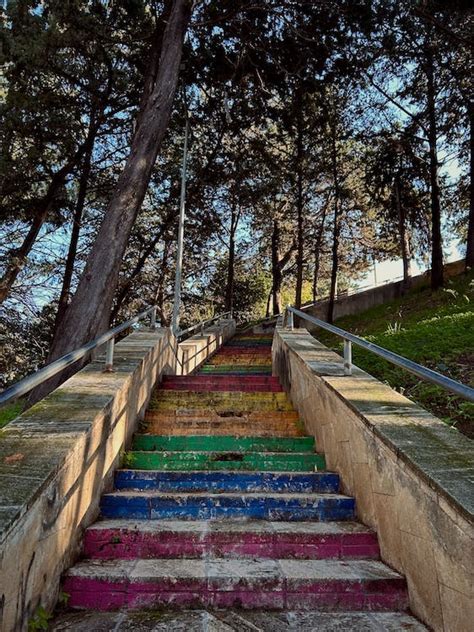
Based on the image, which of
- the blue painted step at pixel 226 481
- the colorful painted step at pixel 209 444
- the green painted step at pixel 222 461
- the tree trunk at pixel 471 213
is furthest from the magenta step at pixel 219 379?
the tree trunk at pixel 471 213

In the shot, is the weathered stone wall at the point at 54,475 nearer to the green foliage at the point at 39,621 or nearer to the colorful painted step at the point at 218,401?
the green foliage at the point at 39,621

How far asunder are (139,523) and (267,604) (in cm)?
111

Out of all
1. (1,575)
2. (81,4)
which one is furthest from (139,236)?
(1,575)

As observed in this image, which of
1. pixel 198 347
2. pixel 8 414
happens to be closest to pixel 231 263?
pixel 198 347

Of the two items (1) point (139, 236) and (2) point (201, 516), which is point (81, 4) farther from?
(2) point (201, 516)

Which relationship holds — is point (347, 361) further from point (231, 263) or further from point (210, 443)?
point (231, 263)

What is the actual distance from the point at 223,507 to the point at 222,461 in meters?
0.81

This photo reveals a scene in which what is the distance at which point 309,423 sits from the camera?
5195 mm

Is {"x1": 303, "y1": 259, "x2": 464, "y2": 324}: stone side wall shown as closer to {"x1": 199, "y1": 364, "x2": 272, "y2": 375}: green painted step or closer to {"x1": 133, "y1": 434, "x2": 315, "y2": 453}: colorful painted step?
{"x1": 199, "y1": 364, "x2": 272, "y2": 375}: green painted step

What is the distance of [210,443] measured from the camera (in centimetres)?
480

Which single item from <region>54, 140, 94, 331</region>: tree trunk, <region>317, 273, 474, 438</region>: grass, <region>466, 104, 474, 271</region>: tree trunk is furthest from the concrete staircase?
<region>466, 104, 474, 271</region>: tree trunk

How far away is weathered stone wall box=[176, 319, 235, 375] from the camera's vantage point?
9617 millimetres

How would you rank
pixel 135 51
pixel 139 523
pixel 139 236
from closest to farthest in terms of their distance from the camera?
pixel 139 523 → pixel 135 51 → pixel 139 236

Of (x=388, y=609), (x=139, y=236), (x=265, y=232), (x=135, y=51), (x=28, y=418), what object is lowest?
(x=388, y=609)
